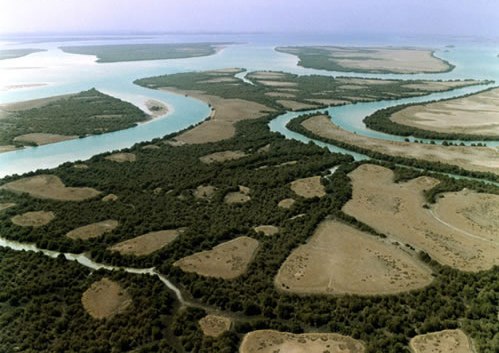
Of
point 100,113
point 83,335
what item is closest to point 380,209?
point 83,335

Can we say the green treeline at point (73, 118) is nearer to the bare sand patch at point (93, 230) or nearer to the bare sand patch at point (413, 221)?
the bare sand patch at point (93, 230)

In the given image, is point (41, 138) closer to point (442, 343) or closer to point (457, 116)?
point (442, 343)

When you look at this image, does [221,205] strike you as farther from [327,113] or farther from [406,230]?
[327,113]

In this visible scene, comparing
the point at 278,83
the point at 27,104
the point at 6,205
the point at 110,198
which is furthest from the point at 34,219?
the point at 278,83

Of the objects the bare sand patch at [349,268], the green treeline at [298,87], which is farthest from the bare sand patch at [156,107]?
the bare sand patch at [349,268]

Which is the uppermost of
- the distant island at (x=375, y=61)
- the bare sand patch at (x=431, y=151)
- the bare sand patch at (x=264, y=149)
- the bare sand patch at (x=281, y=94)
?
the distant island at (x=375, y=61)

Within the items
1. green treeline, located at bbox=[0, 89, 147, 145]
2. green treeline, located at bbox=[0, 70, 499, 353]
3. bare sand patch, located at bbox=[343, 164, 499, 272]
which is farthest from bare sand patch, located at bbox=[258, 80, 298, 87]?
green treeline, located at bbox=[0, 70, 499, 353]
